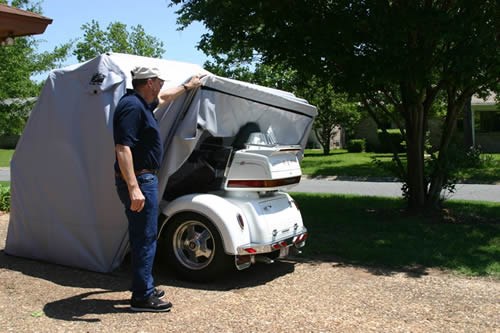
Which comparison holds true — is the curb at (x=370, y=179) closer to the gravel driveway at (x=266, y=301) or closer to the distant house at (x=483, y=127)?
the gravel driveway at (x=266, y=301)

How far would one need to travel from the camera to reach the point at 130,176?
441cm

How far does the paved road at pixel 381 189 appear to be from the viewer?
13164mm

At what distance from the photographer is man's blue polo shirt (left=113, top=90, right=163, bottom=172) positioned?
4484 millimetres

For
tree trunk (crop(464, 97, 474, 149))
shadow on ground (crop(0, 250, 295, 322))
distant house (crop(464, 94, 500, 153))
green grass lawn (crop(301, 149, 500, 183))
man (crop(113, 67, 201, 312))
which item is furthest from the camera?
distant house (crop(464, 94, 500, 153))

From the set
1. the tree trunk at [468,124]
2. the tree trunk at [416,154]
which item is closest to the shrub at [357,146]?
the tree trunk at [468,124]

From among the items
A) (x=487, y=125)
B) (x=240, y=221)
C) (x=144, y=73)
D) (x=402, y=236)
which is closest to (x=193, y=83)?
(x=144, y=73)

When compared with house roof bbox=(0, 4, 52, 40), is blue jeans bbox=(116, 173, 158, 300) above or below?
below

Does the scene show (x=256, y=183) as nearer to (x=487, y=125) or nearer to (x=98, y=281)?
(x=98, y=281)

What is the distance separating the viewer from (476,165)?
31.4 ft

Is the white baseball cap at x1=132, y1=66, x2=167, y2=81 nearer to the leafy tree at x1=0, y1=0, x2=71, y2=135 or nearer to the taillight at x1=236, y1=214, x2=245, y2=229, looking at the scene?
the taillight at x1=236, y1=214, x2=245, y2=229

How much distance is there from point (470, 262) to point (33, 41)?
1552cm

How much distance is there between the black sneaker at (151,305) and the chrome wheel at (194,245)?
921 millimetres

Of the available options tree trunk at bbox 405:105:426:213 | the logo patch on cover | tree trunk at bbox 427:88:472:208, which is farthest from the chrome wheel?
tree trunk at bbox 427:88:472:208

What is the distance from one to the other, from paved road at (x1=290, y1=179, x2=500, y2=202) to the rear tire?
871cm
